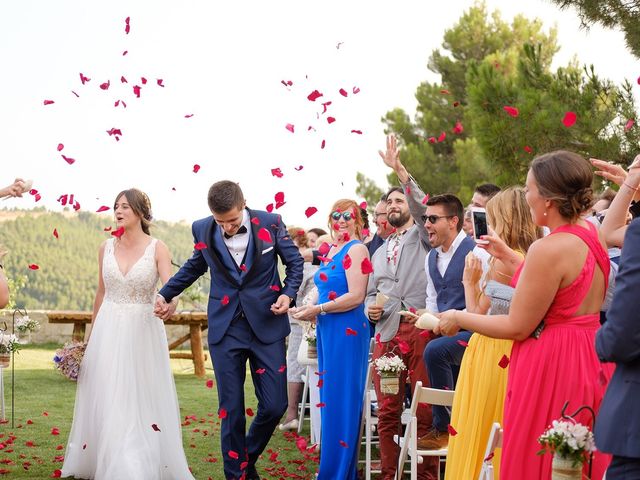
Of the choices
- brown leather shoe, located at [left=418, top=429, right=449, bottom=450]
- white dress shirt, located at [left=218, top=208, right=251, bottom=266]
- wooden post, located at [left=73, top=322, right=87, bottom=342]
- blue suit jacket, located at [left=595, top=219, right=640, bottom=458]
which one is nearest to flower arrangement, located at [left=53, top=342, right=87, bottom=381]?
white dress shirt, located at [left=218, top=208, right=251, bottom=266]

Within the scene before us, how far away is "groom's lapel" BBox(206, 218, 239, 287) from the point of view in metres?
6.59

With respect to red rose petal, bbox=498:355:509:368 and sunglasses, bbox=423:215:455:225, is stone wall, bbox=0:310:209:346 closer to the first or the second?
sunglasses, bbox=423:215:455:225

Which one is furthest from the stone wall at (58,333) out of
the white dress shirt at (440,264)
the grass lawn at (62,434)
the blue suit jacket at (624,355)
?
the blue suit jacket at (624,355)

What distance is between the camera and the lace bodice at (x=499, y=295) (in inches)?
187

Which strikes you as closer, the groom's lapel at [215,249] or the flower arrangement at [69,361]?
the groom's lapel at [215,249]

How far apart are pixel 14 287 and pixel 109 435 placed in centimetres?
1317

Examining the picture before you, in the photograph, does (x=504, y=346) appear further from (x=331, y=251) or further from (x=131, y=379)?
(x=131, y=379)

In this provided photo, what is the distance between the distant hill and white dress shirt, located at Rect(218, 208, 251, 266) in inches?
532

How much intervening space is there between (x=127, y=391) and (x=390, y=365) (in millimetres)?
1989

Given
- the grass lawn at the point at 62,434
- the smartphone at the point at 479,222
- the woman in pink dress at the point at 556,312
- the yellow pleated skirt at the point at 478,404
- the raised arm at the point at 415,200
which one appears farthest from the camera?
the grass lawn at the point at 62,434

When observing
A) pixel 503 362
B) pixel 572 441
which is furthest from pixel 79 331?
pixel 572 441

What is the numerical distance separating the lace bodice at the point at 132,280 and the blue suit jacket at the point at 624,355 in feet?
16.0

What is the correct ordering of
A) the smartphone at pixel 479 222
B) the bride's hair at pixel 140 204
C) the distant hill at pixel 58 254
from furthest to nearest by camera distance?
the distant hill at pixel 58 254
the bride's hair at pixel 140 204
the smartphone at pixel 479 222

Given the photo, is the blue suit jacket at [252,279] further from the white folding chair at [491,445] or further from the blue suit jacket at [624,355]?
the blue suit jacket at [624,355]
